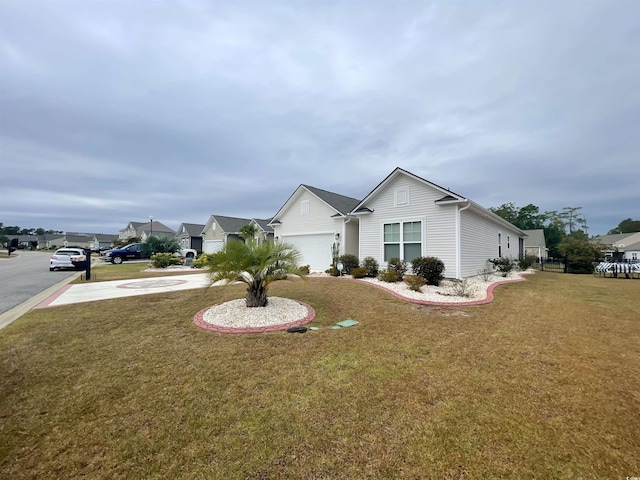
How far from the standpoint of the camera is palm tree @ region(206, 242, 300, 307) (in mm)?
6410

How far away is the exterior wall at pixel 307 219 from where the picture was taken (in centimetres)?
1680

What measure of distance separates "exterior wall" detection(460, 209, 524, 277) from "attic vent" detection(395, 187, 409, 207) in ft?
8.41

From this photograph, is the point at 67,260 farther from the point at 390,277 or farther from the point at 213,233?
the point at 390,277

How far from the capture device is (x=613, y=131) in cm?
1608

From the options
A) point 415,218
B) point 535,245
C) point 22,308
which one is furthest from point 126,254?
point 535,245

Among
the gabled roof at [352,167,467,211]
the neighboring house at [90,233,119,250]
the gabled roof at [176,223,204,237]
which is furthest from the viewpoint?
the neighboring house at [90,233,119,250]

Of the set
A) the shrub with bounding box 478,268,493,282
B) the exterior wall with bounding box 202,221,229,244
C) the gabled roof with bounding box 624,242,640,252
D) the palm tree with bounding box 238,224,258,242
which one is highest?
the exterior wall with bounding box 202,221,229,244

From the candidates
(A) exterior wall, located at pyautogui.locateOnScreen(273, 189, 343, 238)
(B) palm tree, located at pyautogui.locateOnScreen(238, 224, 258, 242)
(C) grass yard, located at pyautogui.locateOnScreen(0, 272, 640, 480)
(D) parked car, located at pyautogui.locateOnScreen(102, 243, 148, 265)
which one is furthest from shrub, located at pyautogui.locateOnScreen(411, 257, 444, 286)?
(D) parked car, located at pyautogui.locateOnScreen(102, 243, 148, 265)

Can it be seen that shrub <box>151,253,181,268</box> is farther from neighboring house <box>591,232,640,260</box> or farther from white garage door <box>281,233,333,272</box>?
neighboring house <box>591,232,640,260</box>

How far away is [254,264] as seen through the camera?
21.8ft

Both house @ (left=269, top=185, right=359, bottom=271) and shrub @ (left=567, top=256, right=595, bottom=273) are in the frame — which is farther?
shrub @ (left=567, top=256, right=595, bottom=273)

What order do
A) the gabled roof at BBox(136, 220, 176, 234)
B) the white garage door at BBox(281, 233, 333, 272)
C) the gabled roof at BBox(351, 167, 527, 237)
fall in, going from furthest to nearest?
1. the gabled roof at BBox(136, 220, 176, 234)
2. the white garage door at BBox(281, 233, 333, 272)
3. the gabled roof at BBox(351, 167, 527, 237)

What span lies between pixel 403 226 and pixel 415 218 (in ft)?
2.32

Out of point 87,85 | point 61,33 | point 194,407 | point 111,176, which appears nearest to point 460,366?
point 194,407
